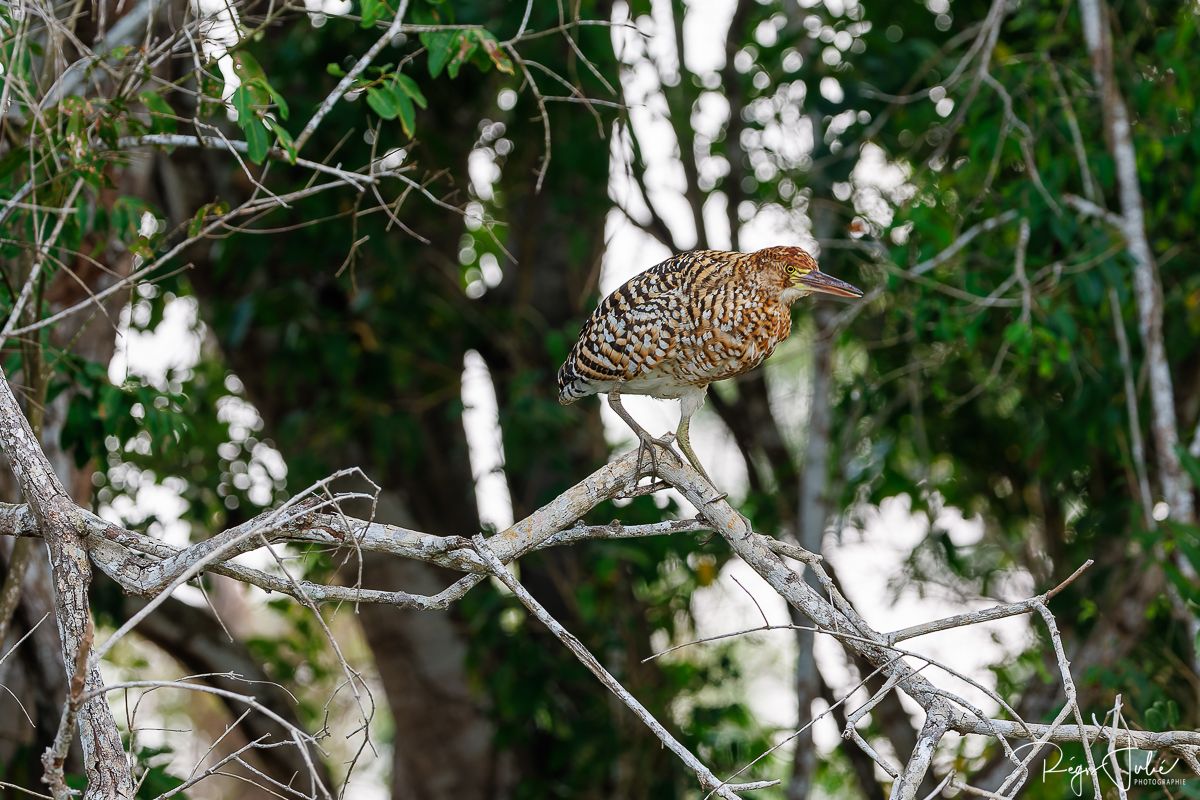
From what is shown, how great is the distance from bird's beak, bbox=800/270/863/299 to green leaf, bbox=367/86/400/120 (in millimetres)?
1117

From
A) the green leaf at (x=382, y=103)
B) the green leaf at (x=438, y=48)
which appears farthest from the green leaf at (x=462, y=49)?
the green leaf at (x=382, y=103)

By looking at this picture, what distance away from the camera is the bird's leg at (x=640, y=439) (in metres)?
2.90

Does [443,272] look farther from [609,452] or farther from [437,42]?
[437,42]

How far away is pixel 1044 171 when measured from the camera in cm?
Result: 454

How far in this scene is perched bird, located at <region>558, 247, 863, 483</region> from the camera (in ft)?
10.9

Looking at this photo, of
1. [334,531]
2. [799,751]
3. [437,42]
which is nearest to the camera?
[334,531]

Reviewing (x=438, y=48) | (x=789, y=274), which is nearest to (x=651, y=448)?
(x=789, y=274)

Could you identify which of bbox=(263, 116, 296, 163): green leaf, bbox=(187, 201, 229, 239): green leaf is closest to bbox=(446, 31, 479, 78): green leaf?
bbox=(263, 116, 296, 163): green leaf

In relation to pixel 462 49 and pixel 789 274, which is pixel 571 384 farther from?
pixel 462 49

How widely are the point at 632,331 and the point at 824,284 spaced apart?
51 cm

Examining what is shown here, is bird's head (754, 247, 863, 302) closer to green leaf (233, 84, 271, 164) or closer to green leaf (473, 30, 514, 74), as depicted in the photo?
green leaf (473, 30, 514, 74)

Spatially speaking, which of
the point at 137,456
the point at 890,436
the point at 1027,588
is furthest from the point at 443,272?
the point at 1027,588

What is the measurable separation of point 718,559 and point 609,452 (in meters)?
0.82

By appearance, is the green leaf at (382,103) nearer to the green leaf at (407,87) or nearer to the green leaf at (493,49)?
the green leaf at (407,87)
